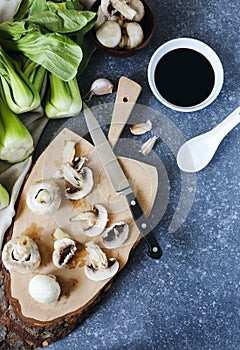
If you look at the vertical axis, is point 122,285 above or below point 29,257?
below

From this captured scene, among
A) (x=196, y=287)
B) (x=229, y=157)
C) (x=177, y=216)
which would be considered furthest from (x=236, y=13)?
(x=196, y=287)

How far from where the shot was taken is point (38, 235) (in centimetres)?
138

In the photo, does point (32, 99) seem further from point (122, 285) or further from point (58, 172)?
point (122, 285)

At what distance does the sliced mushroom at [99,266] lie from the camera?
1.35m

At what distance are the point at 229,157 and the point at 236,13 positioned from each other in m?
0.32

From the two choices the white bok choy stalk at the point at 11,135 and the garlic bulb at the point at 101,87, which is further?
the garlic bulb at the point at 101,87

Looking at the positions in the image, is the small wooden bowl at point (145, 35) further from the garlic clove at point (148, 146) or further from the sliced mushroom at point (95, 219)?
the sliced mushroom at point (95, 219)

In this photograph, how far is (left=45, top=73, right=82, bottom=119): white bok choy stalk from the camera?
1.38 metres

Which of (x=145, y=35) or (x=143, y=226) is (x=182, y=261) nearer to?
(x=143, y=226)

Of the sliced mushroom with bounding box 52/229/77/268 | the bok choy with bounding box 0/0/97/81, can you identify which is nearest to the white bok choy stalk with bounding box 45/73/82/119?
the bok choy with bounding box 0/0/97/81

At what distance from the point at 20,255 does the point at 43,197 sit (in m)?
0.12

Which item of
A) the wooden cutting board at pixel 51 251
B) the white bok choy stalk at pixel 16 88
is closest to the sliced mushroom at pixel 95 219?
the wooden cutting board at pixel 51 251

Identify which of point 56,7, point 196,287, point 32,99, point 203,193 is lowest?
point 196,287

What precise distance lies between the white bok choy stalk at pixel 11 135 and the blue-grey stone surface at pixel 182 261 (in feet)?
0.28
